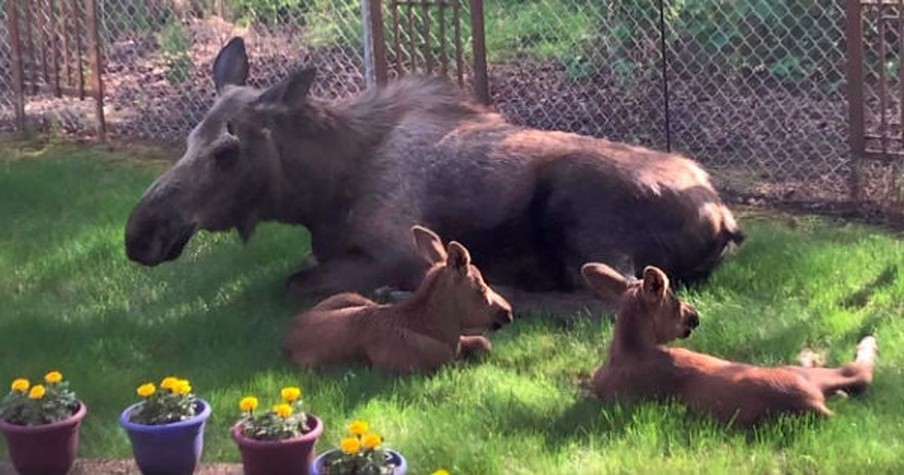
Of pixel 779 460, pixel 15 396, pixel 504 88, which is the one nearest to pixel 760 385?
pixel 779 460

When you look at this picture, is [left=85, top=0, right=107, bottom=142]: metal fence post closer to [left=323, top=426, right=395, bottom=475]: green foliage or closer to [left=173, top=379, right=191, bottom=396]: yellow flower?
[left=173, top=379, right=191, bottom=396]: yellow flower

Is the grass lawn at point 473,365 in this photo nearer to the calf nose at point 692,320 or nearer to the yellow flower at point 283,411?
the calf nose at point 692,320

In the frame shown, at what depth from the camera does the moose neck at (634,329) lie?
18.2ft

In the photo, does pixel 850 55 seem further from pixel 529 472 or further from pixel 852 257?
pixel 529 472


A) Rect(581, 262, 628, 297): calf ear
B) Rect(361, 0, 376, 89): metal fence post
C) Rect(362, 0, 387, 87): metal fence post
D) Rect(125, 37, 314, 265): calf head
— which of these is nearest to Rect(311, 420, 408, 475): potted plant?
Rect(581, 262, 628, 297): calf ear

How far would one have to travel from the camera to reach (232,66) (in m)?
7.93

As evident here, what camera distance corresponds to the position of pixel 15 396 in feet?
16.6

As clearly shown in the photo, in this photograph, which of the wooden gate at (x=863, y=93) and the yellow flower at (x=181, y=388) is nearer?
the yellow flower at (x=181, y=388)

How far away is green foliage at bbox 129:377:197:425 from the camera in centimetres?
490

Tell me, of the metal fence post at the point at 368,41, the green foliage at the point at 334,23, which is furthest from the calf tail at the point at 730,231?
the green foliage at the point at 334,23

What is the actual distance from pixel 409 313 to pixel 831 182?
3655 mm

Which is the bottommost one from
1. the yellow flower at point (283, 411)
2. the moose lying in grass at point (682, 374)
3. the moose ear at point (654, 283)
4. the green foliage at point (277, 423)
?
the moose lying in grass at point (682, 374)

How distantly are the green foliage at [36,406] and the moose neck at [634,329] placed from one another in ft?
6.09

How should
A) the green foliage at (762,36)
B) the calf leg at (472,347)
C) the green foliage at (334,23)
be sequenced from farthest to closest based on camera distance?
the green foliage at (334,23)
the green foliage at (762,36)
the calf leg at (472,347)
